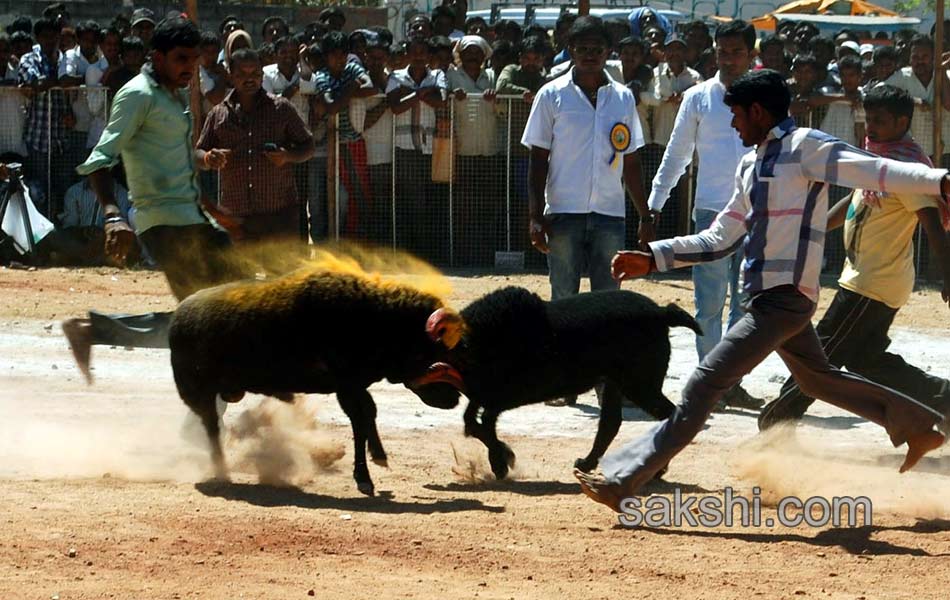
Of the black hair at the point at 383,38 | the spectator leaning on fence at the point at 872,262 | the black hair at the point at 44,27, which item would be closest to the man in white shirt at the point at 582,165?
the spectator leaning on fence at the point at 872,262

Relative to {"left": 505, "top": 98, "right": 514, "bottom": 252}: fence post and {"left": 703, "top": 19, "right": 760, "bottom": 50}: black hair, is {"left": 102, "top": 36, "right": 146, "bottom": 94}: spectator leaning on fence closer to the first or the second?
{"left": 505, "top": 98, "right": 514, "bottom": 252}: fence post

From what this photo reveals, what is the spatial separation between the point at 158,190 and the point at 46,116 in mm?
8847

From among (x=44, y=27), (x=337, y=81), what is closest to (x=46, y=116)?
(x=44, y=27)

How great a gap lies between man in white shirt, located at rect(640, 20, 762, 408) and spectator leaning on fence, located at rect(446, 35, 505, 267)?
19.2 feet

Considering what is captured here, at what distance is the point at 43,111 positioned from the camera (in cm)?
1625

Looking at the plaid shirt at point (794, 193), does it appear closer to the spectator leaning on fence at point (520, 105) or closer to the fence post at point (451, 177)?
the spectator leaning on fence at point (520, 105)

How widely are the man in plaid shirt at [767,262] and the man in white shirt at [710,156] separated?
9.68 ft

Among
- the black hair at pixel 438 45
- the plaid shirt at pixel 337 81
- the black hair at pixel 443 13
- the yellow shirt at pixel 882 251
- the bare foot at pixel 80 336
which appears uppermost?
the black hair at pixel 443 13

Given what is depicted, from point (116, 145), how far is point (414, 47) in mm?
8271

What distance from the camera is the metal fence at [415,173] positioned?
52.0 ft

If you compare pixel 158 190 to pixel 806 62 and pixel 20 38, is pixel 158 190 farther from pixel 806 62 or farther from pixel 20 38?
pixel 20 38

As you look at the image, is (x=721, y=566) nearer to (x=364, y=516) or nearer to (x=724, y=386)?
(x=724, y=386)

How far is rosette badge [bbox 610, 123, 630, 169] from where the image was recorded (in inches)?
394

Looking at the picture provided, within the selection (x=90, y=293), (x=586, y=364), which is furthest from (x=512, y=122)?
(x=586, y=364)
